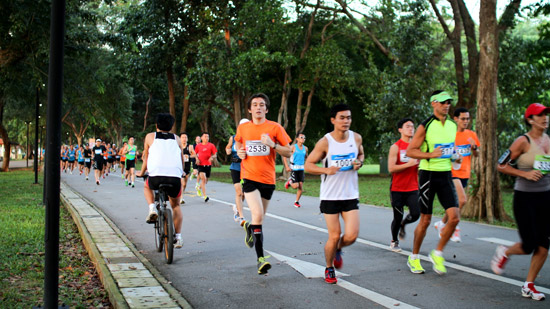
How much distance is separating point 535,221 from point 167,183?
4410 mm

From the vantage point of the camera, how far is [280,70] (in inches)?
1192

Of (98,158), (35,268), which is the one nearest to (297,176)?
(35,268)

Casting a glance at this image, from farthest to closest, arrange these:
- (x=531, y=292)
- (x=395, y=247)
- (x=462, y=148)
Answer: (x=462, y=148) < (x=395, y=247) < (x=531, y=292)

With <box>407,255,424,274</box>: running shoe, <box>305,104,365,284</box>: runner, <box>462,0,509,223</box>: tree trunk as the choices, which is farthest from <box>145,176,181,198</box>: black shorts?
<box>462,0,509,223</box>: tree trunk

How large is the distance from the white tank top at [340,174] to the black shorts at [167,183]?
2305 mm

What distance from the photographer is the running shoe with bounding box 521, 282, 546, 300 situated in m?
5.66

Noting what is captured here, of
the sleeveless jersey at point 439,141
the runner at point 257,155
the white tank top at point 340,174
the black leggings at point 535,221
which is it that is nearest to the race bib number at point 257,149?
the runner at point 257,155

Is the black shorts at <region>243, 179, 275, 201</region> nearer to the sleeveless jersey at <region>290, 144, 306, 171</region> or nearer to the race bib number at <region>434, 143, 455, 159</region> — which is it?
the race bib number at <region>434, 143, 455, 159</region>

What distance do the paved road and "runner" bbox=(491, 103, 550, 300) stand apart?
418 mm

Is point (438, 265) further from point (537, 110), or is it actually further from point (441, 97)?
point (537, 110)

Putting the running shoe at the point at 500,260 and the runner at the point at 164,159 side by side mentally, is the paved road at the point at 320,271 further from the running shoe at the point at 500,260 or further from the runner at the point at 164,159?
the runner at the point at 164,159

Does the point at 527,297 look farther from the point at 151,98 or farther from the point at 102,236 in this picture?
the point at 151,98

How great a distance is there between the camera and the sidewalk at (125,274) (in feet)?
17.8

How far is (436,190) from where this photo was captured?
23.2 feet
